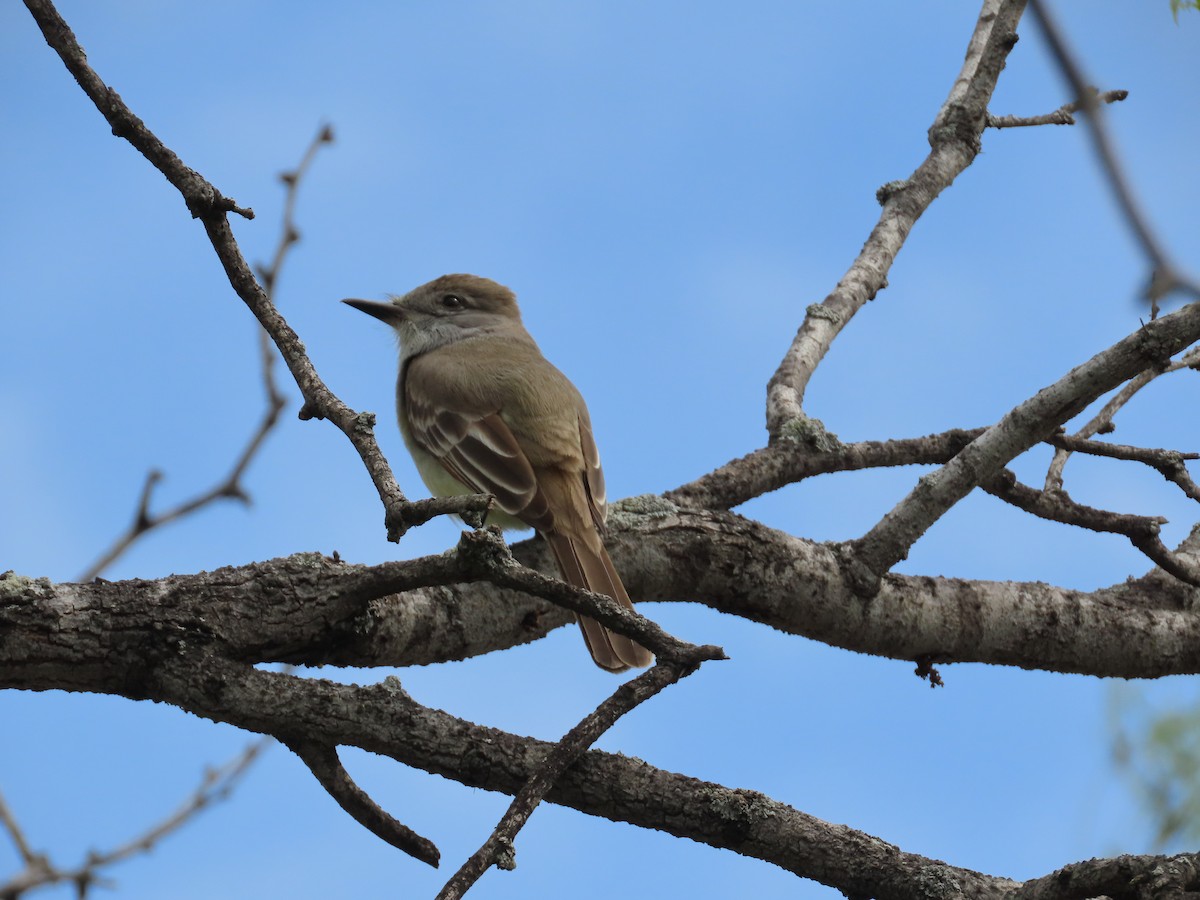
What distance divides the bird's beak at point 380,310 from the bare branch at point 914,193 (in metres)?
2.70

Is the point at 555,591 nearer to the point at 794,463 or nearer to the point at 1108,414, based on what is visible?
the point at 794,463

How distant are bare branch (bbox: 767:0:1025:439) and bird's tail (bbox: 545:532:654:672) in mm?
1505

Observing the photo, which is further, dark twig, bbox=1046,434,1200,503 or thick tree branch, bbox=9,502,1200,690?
dark twig, bbox=1046,434,1200,503

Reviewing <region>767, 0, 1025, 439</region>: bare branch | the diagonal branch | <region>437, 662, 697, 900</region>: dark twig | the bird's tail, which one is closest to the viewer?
<region>437, 662, 697, 900</region>: dark twig

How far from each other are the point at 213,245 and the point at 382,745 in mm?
1689

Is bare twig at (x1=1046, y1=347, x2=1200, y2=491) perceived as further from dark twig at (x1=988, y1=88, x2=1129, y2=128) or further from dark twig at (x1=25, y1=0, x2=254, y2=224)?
dark twig at (x1=25, y1=0, x2=254, y2=224)

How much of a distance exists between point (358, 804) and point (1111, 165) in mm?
2837

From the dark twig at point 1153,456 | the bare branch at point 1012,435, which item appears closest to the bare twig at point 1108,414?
the dark twig at point 1153,456

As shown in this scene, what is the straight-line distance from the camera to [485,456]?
5.77 metres

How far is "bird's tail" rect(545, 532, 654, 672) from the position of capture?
4.59 metres

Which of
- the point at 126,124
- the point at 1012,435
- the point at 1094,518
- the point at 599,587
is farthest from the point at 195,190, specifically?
the point at 1094,518

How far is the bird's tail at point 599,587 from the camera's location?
4.59m

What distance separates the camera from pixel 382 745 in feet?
11.7

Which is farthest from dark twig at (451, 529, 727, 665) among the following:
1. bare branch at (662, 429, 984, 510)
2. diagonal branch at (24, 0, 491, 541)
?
bare branch at (662, 429, 984, 510)
